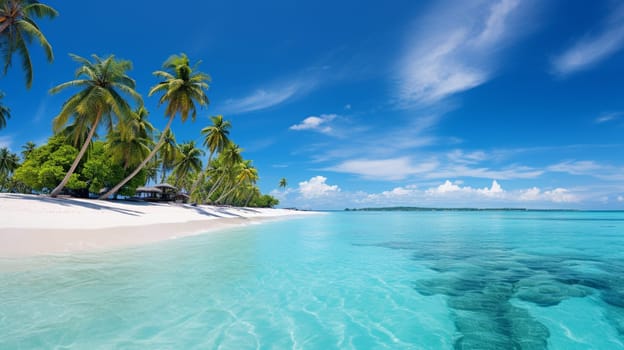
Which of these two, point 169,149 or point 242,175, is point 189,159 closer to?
point 169,149

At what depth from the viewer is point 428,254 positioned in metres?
12.2

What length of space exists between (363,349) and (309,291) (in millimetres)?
2840

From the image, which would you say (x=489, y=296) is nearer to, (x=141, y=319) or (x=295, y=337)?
(x=295, y=337)

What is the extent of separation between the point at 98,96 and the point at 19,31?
522 cm

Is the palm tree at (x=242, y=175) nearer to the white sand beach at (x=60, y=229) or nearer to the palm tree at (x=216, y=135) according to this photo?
the palm tree at (x=216, y=135)

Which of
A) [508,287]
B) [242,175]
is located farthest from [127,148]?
[508,287]

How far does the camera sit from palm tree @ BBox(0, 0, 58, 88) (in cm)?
1627

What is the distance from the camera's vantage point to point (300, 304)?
5.74 meters

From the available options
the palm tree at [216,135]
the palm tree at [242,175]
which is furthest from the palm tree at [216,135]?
the palm tree at [242,175]

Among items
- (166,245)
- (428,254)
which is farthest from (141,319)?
(428,254)

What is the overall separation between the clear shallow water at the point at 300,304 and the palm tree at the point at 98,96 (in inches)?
643

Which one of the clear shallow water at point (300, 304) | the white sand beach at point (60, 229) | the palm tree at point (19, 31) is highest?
the palm tree at point (19, 31)

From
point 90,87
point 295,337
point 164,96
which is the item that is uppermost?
point 164,96

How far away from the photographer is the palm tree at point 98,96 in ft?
68.2
